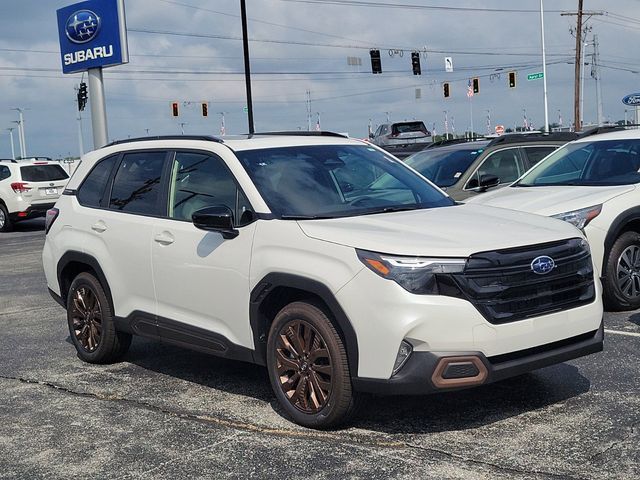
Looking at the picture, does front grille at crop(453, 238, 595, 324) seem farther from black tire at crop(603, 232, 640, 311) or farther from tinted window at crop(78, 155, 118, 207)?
tinted window at crop(78, 155, 118, 207)

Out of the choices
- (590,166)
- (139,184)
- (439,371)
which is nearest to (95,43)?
(590,166)

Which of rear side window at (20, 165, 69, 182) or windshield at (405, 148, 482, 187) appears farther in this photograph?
rear side window at (20, 165, 69, 182)

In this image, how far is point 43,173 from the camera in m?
22.9

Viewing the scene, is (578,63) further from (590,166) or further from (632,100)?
(590,166)

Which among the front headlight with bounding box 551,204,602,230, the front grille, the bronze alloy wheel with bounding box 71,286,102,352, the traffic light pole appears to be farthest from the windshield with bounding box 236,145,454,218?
the traffic light pole

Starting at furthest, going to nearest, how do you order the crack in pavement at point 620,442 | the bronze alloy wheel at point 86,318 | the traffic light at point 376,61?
the traffic light at point 376,61
the bronze alloy wheel at point 86,318
the crack in pavement at point 620,442

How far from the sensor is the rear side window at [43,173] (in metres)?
22.7

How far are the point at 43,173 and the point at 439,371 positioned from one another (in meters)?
20.1

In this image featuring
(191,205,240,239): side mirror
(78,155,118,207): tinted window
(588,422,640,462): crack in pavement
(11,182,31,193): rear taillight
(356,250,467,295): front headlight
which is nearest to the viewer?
(588,422,640,462): crack in pavement

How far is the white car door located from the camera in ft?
17.8

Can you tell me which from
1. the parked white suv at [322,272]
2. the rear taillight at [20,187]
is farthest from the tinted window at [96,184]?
the rear taillight at [20,187]

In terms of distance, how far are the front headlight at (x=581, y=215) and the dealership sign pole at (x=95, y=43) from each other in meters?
18.1

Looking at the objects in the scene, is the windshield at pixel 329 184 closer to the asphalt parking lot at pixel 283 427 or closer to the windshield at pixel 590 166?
the asphalt parking lot at pixel 283 427

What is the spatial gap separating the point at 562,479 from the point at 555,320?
0.99 m
